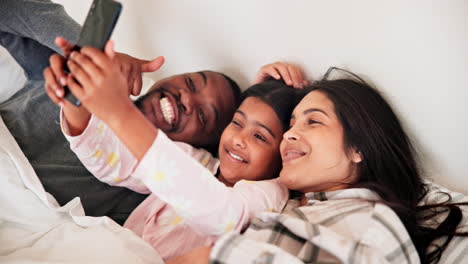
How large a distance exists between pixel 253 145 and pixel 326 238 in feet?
1.33

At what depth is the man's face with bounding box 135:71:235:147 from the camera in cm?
126

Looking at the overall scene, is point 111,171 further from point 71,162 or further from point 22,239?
point 22,239

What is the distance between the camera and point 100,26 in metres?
0.72

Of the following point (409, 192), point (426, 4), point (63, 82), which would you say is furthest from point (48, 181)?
point (426, 4)

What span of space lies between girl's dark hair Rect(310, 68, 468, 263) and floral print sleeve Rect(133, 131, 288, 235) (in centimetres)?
28

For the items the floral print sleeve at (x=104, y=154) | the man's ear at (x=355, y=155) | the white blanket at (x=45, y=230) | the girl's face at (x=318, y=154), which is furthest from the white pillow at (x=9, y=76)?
the man's ear at (x=355, y=155)

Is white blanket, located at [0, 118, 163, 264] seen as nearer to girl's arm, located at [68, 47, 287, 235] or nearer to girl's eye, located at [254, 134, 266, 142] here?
girl's arm, located at [68, 47, 287, 235]

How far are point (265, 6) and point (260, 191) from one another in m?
0.56

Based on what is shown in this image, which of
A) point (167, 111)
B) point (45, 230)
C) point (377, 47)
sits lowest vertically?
point (45, 230)

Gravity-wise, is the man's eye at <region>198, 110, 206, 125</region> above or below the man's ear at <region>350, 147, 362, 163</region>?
below

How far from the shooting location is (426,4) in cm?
91

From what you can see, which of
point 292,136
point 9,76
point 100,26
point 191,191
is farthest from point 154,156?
point 9,76

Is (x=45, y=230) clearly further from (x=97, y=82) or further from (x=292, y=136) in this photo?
(x=292, y=136)

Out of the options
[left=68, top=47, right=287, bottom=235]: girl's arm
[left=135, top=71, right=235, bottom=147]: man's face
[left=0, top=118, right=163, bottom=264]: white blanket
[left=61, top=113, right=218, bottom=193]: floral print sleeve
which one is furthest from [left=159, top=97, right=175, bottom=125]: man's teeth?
[left=68, top=47, right=287, bottom=235]: girl's arm
